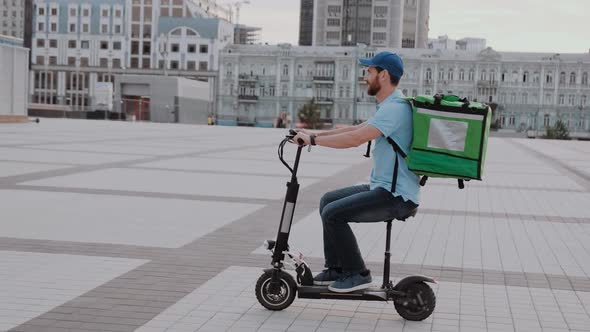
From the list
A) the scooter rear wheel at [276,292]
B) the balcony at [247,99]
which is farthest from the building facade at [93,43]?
the scooter rear wheel at [276,292]

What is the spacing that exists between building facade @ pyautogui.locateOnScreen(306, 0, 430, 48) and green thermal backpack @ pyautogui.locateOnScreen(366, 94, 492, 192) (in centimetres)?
12872

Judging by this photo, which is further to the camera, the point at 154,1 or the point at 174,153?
the point at 154,1

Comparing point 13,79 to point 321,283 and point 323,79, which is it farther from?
point 323,79

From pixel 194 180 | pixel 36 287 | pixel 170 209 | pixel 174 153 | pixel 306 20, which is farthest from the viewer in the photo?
pixel 306 20

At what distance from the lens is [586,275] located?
716 cm

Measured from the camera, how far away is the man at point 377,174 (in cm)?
507

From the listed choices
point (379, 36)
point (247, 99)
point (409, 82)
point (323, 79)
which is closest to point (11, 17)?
point (379, 36)

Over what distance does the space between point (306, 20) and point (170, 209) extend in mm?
146783

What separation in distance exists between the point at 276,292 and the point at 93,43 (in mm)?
113152

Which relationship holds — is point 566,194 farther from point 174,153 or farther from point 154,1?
point 154,1

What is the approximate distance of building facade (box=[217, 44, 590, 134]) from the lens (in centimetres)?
9362

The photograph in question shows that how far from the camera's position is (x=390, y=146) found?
515cm

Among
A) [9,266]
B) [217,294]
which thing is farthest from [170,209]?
[217,294]

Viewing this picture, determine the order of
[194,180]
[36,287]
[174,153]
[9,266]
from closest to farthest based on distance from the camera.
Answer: [36,287] < [9,266] < [194,180] < [174,153]
